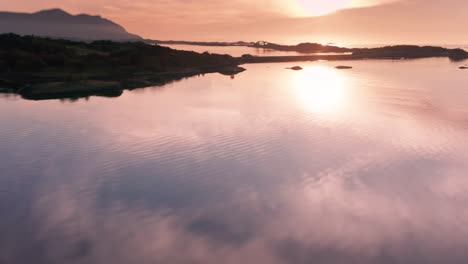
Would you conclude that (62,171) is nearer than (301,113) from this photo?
Yes

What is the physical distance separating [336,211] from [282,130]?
47.0ft

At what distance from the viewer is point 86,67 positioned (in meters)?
64.2

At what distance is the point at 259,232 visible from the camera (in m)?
14.4

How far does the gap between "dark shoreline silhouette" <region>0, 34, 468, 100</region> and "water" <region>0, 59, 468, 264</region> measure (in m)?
14.0

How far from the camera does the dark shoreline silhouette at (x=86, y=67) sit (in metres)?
50.4

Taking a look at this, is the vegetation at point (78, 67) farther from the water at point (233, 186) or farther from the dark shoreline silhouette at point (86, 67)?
the water at point (233, 186)

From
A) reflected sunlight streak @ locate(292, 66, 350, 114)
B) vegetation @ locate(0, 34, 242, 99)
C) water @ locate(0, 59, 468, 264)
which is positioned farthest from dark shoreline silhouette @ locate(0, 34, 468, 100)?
reflected sunlight streak @ locate(292, 66, 350, 114)

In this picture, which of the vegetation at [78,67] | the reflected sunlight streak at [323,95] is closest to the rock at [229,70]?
the vegetation at [78,67]

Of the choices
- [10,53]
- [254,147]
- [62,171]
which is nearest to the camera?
[62,171]

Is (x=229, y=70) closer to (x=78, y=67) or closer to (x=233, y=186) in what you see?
(x=78, y=67)

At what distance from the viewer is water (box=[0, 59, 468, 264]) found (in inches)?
528

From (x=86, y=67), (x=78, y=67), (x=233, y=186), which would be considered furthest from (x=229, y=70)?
(x=233, y=186)

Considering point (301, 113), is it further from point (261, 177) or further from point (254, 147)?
point (261, 177)

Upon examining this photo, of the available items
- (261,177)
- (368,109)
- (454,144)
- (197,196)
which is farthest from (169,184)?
(368,109)
